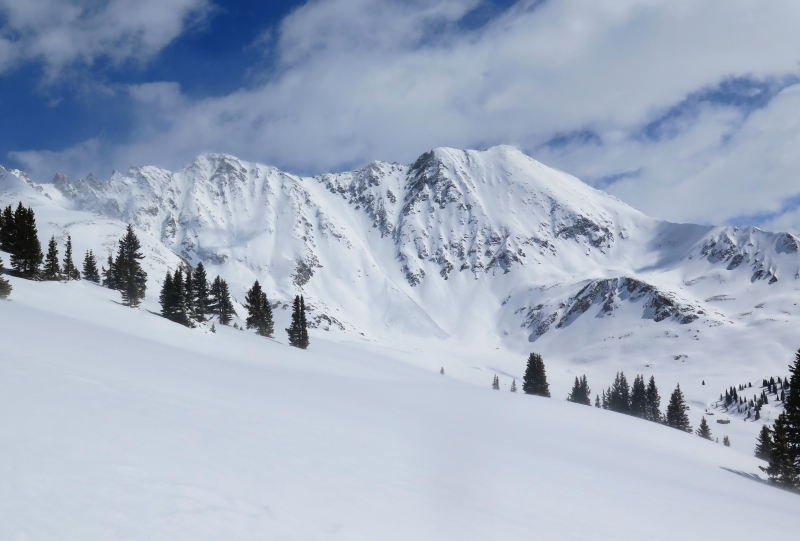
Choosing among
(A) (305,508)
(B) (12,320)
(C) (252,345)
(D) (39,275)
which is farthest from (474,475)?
(D) (39,275)

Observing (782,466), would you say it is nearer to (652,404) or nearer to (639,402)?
(652,404)

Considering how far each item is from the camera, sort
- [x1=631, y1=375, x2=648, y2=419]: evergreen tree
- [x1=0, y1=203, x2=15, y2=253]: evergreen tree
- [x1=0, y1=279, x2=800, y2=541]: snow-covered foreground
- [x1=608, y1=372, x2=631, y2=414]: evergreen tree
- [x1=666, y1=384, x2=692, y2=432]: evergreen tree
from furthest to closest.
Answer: [x1=608, y1=372, x2=631, y2=414]: evergreen tree
[x1=631, y1=375, x2=648, y2=419]: evergreen tree
[x1=666, y1=384, x2=692, y2=432]: evergreen tree
[x1=0, y1=203, x2=15, y2=253]: evergreen tree
[x1=0, y1=279, x2=800, y2=541]: snow-covered foreground

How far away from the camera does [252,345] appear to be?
142ft

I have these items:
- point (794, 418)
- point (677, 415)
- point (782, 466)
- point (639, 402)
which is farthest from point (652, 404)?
point (794, 418)

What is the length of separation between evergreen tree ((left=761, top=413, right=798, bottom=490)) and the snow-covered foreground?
6.58 meters

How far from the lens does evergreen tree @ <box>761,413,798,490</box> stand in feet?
88.5

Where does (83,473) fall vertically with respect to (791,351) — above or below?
below

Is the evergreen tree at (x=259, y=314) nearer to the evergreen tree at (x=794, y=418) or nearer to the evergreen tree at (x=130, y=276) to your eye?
the evergreen tree at (x=130, y=276)

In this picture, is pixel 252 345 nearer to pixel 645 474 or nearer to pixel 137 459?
pixel 645 474

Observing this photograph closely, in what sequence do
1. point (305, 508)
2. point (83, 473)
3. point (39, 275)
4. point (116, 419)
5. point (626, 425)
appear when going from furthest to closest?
point (39, 275) → point (626, 425) → point (116, 419) → point (305, 508) → point (83, 473)

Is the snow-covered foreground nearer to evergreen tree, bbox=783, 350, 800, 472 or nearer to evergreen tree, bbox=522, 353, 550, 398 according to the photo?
evergreen tree, bbox=783, 350, 800, 472

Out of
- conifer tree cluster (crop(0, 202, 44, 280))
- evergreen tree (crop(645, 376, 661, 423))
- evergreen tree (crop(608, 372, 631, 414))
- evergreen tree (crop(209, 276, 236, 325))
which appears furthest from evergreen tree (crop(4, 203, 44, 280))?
evergreen tree (crop(608, 372, 631, 414))

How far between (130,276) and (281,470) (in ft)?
147

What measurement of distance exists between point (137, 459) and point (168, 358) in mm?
14878
